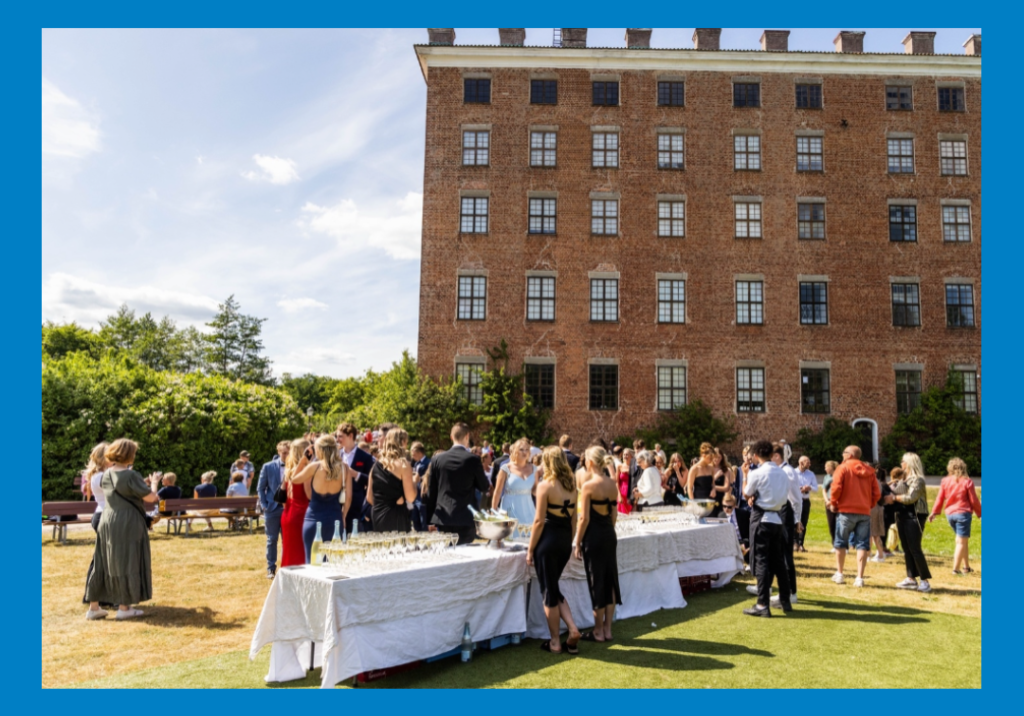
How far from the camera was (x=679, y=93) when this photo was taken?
3259cm

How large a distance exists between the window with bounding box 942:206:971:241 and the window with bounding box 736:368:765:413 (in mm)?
10327

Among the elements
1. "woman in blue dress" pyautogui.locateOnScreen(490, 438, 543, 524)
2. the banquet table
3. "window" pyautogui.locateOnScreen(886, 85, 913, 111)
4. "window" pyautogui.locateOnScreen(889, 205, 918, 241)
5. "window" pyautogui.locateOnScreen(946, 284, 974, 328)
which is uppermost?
"window" pyautogui.locateOnScreen(886, 85, 913, 111)

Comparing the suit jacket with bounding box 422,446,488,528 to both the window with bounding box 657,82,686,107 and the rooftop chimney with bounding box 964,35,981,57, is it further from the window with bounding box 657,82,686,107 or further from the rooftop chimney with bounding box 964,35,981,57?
the rooftop chimney with bounding box 964,35,981,57

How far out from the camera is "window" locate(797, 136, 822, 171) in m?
32.3

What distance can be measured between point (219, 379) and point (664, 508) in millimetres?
19630

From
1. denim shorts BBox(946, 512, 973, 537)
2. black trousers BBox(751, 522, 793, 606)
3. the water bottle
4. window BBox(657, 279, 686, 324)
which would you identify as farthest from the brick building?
the water bottle

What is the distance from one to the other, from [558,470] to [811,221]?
28305 mm

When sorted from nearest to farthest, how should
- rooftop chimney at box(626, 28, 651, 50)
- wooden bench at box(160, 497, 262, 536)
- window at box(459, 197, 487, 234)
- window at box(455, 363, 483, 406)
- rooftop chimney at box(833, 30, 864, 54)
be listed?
wooden bench at box(160, 497, 262, 536), window at box(455, 363, 483, 406), window at box(459, 197, 487, 234), rooftop chimney at box(833, 30, 864, 54), rooftop chimney at box(626, 28, 651, 50)

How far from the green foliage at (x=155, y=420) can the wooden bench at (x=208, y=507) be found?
6275mm

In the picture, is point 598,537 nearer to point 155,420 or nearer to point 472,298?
point 155,420

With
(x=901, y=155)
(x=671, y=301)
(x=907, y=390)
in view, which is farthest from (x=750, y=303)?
(x=901, y=155)

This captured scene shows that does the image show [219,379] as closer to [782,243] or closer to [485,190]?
[485,190]

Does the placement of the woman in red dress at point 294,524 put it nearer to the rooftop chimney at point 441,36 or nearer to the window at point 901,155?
the rooftop chimney at point 441,36

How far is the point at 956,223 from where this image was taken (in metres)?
32.6
